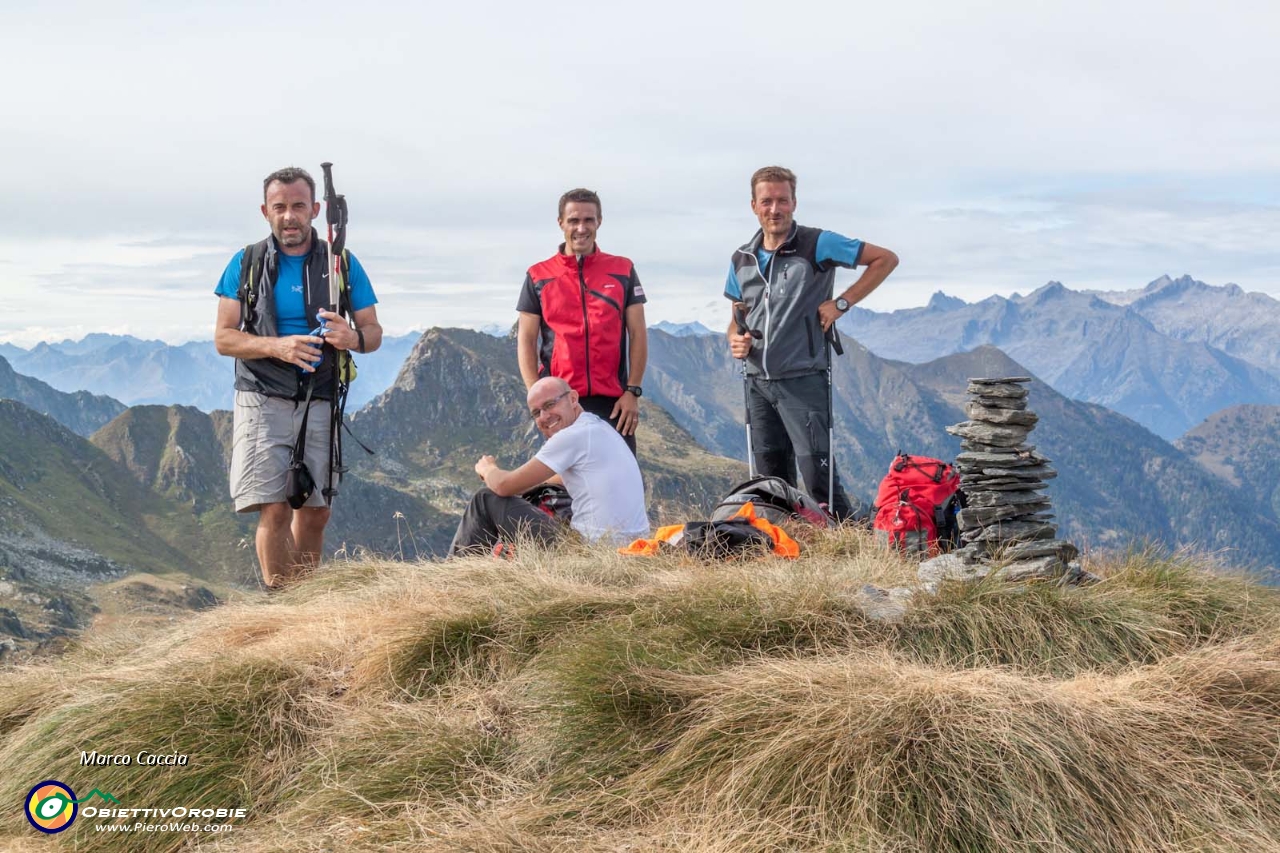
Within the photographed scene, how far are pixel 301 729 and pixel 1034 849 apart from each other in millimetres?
3848

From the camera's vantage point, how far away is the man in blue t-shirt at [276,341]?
8383mm

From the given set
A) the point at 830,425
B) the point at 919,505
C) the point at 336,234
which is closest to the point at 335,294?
the point at 336,234

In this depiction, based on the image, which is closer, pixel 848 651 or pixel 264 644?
pixel 848 651

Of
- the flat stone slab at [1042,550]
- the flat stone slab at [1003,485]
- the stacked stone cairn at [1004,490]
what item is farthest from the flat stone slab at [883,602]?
the flat stone slab at [1003,485]

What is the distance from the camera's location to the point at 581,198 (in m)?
9.56

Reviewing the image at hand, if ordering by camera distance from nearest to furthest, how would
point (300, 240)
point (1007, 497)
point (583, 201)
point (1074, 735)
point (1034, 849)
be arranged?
1. point (1034, 849)
2. point (1074, 735)
3. point (1007, 497)
4. point (300, 240)
5. point (583, 201)

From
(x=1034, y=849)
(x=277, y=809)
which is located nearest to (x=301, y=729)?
(x=277, y=809)

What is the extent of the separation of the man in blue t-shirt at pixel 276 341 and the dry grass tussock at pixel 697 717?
1685 millimetres

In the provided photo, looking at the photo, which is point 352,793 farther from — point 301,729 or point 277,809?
point 301,729

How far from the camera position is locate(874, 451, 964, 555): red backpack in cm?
850

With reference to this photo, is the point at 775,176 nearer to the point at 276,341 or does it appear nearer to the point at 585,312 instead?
the point at 585,312

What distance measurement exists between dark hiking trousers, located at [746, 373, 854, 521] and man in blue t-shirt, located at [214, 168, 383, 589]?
3.96m

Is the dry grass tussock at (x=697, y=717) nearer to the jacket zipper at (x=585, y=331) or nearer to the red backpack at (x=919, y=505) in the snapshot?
the red backpack at (x=919, y=505)

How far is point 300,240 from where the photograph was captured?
8.53m
